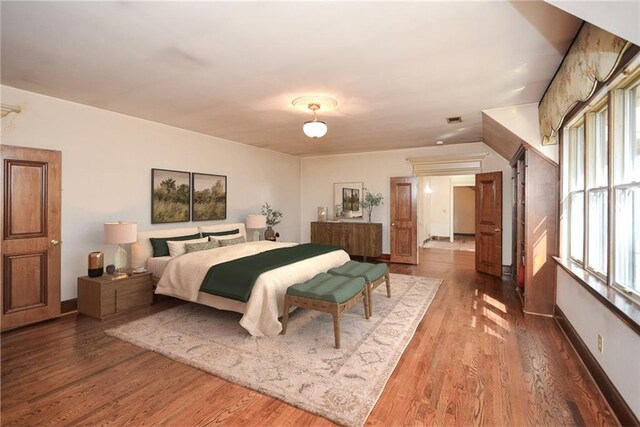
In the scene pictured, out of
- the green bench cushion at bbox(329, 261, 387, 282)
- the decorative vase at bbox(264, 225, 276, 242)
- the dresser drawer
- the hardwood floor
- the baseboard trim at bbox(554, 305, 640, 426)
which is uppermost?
the decorative vase at bbox(264, 225, 276, 242)

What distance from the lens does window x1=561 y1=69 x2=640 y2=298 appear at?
87.2 inches

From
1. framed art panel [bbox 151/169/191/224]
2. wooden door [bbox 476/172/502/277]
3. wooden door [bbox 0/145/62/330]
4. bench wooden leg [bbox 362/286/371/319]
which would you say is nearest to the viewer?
wooden door [bbox 0/145/62/330]

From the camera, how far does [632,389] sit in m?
1.88

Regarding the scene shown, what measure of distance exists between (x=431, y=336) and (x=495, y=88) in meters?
2.77

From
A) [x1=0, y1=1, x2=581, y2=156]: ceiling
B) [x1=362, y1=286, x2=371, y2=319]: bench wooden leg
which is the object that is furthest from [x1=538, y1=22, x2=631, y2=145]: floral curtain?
[x1=362, y1=286, x2=371, y2=319]: bench wooden leg

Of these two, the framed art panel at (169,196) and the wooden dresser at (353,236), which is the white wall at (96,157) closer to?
the framed art panel at (169,196)

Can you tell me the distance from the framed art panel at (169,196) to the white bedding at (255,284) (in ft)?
3.82

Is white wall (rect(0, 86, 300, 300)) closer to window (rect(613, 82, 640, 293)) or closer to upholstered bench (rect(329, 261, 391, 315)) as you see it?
upholstered bench (rect(329, 261, 391, 315))

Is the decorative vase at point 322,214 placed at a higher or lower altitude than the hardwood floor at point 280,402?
higher

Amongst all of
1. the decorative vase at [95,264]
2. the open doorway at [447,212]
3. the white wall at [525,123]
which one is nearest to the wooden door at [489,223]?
the white wall at [525,123]

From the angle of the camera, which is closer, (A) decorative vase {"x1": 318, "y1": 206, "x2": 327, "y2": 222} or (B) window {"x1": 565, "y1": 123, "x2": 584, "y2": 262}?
(B) window {"x1": 565, "y1": 123, "x2": 584, "y2": 262}

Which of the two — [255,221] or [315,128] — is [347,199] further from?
[315,128]

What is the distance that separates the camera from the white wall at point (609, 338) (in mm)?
1864

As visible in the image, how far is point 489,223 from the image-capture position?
19.9 feet
